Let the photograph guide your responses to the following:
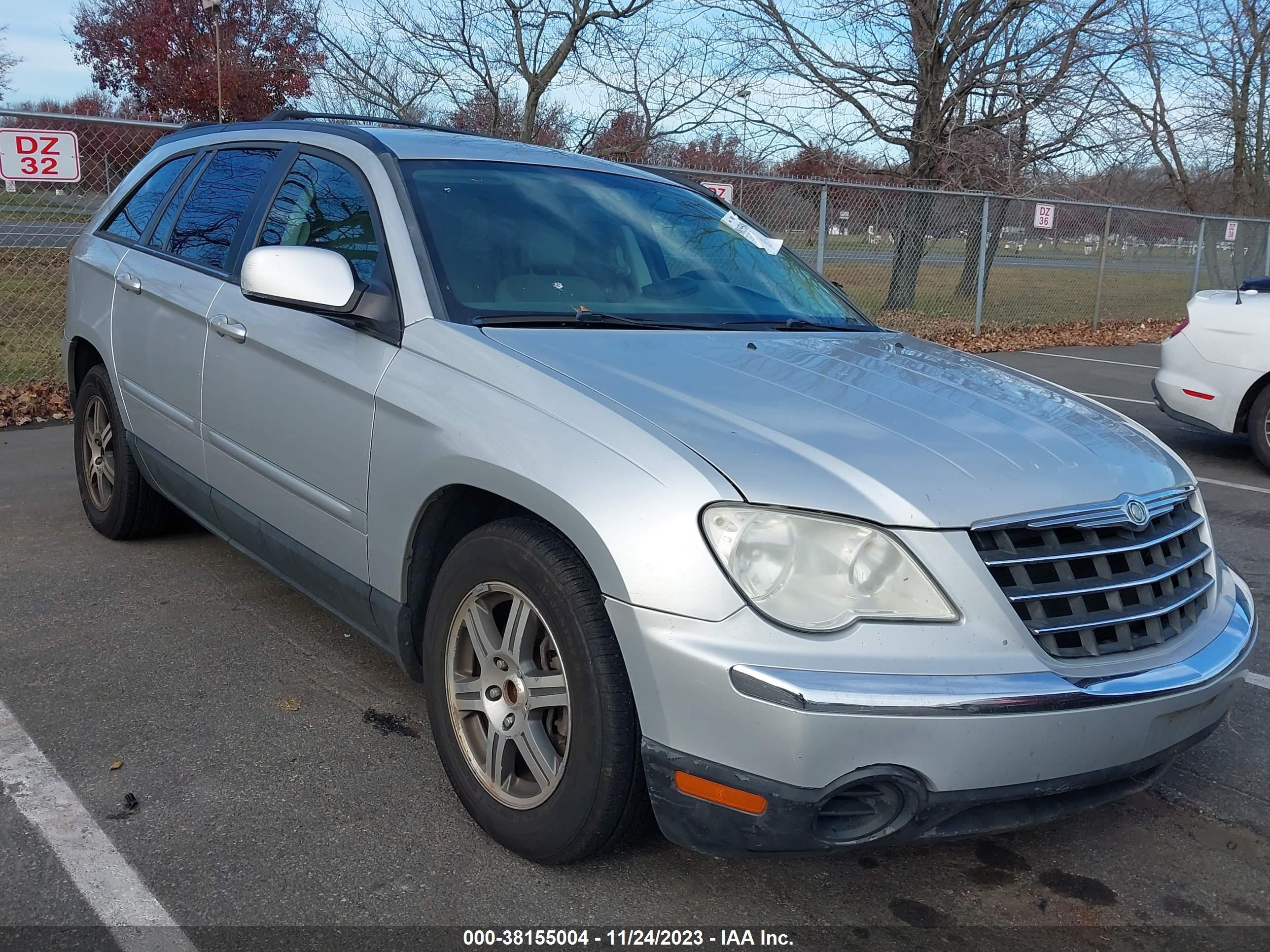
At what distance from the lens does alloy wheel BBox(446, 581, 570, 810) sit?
252 cm

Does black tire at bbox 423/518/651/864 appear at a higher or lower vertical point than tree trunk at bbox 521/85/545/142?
lower

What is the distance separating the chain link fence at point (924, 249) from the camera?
28.8 feet

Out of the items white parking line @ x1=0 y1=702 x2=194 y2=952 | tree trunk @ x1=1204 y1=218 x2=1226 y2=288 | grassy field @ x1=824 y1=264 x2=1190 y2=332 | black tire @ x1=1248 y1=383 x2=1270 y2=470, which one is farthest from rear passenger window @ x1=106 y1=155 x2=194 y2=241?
tree trunk @ x1=1204 y1=218 x2=1226 y2=288

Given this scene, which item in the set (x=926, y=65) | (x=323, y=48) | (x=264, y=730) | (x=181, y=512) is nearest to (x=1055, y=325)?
(x=926, y=65)

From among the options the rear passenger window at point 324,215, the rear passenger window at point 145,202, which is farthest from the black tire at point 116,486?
the rear passenger window at point 324,215

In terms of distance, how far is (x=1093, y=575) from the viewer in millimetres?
2373

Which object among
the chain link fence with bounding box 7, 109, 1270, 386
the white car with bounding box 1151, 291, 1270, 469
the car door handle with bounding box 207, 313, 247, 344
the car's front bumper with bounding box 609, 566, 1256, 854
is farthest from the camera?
the chain link fence with bounding box 7, 109, 1270, 386

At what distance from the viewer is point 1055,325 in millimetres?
16656

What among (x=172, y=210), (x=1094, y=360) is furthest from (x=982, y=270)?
(x=172, y=210)

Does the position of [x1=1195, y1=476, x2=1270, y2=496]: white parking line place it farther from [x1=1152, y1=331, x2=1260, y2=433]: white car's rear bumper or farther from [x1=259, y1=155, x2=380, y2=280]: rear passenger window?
[x1=259, y1=155, x2=380, y2=280]: rear passenger window

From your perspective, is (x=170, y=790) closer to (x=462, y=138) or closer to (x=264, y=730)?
(x=264, y=730)

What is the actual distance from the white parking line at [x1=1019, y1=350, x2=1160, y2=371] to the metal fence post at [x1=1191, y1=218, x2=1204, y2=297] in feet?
20.2

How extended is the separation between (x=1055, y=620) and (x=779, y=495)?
0.63 metres

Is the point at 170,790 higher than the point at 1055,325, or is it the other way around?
the point at 1055,325
